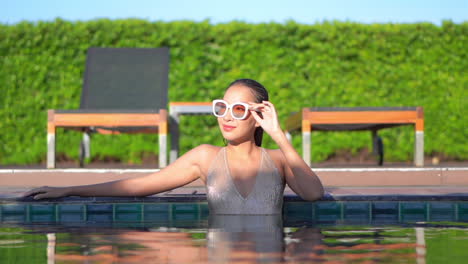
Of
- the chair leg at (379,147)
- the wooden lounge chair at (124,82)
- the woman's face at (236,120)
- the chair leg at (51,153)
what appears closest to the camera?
the woman's face at (236,120)

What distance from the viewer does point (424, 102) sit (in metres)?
8.81

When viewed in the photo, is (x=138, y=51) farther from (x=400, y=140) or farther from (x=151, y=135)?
(x=400, y=140)

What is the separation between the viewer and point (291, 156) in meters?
2.69

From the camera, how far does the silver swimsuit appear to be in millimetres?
2828

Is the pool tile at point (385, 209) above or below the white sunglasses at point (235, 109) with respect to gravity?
below

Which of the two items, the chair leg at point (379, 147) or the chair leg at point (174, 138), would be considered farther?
the chair leg at point (379, 147)

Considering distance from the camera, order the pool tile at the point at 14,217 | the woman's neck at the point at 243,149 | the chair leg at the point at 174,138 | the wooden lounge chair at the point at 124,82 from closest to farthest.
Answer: the woman's neck at the point at 243,149 < the pool tile at the point at 14,217 < the chair leg at the point at 174,138 < the wooden lounge chair at the point at 124,82

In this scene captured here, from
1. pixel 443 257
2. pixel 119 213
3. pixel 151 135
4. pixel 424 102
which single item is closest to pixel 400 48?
pixel 424 102

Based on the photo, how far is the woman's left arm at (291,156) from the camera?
264 cm

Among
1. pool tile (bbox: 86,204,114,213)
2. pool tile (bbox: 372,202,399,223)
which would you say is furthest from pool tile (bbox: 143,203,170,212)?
pool tile (bbox: 372,202,399,223)

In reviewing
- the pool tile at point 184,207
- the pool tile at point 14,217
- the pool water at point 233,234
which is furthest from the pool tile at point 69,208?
the pool tile at point 184,207

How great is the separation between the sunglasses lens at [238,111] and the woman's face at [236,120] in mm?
20

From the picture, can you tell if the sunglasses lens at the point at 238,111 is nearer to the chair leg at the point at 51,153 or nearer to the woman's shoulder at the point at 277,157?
the woman's shoulder at the point at 277,157

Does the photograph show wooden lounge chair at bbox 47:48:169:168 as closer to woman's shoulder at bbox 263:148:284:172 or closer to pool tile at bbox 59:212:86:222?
pool tile at bbox 59:212:86:222
